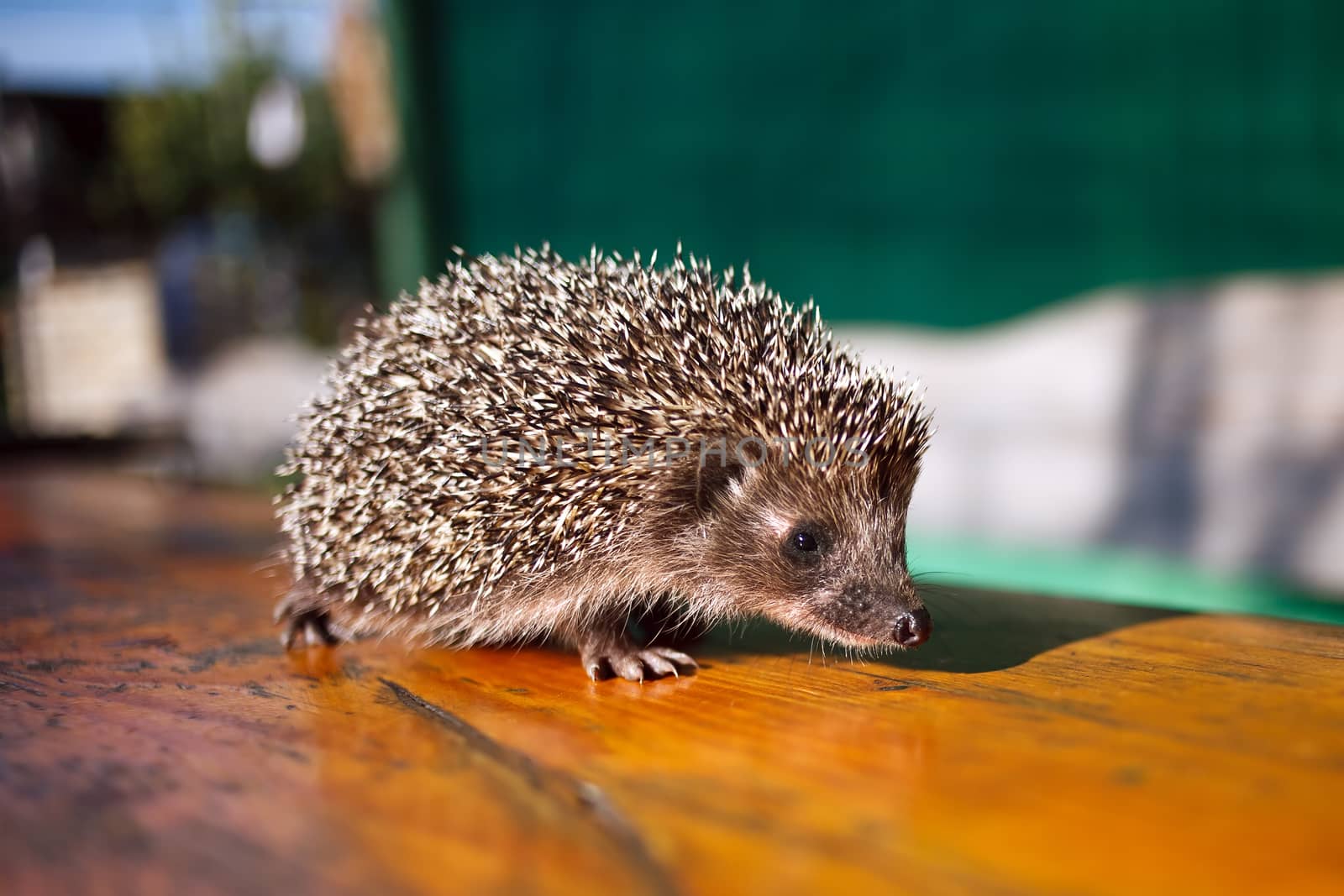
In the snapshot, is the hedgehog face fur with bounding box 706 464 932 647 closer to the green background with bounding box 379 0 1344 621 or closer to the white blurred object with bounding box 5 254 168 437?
the green background with bounding box 379 0 1344 621

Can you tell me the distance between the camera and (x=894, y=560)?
5.29 ft

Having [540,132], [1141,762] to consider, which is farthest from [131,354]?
[1141,762]

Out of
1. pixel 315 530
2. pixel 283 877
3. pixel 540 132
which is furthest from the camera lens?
pixel 540 132

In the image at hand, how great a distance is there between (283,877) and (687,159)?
5677mm

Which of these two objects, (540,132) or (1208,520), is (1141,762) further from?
(540,132)

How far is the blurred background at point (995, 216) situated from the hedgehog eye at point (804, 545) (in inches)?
88.1

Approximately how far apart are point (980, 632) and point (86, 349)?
9420 millimetres

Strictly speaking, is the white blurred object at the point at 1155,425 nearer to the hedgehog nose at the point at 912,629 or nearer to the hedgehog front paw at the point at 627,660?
the hedgehog nose at the point at 912,629

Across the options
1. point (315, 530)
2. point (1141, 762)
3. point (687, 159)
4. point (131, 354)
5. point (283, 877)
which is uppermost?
point (687, 159)

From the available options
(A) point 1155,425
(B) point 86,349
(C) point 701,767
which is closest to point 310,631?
(C) point 701,767

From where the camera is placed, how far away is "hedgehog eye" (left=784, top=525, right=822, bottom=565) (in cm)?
165

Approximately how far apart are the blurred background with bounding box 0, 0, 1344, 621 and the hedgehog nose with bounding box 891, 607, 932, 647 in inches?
92.2

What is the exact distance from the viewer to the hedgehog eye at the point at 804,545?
1652 millimetres

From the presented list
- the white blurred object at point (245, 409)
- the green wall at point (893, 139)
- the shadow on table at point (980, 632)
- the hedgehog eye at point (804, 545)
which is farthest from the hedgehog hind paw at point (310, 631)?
the white blurred object at point (245, 409)
